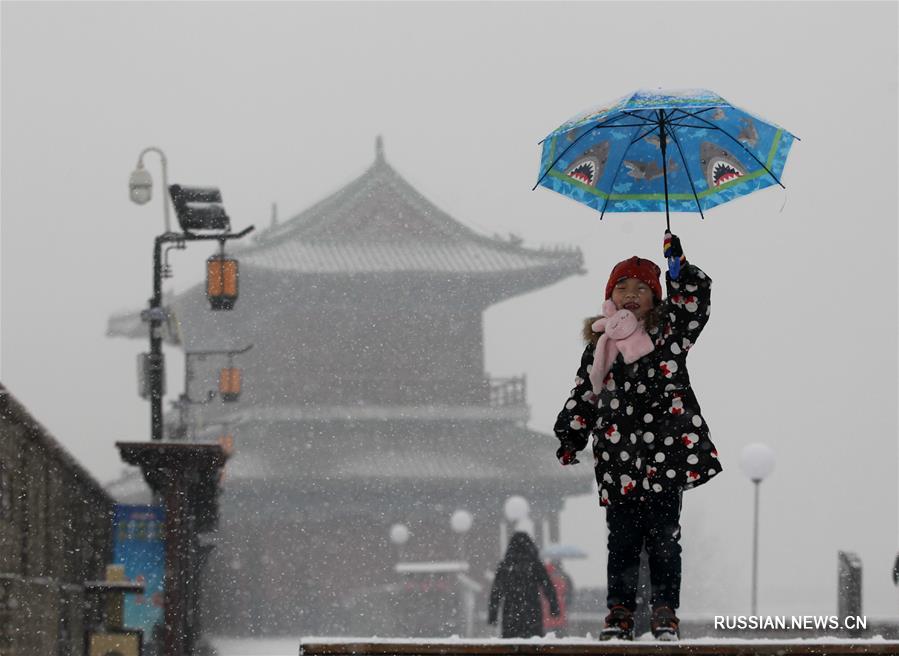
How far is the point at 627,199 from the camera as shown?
5.53 metres

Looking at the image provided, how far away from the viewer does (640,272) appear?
5.04 m

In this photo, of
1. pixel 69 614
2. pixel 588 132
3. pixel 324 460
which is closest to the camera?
pixel 588 132

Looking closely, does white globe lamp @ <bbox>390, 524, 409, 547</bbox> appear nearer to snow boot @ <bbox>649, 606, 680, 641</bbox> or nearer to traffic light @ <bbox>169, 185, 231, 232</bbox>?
traffic light @ <bbox>169, 185, 231, 232</bbox>

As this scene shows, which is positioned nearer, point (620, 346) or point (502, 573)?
point (620, 346)

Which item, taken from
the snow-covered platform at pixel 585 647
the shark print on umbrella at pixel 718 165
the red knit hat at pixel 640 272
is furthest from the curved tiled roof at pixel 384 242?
the snow-covered platform at pixel 585 647

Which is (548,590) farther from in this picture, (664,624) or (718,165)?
(664,624)

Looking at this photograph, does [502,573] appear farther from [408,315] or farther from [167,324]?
[408,315]

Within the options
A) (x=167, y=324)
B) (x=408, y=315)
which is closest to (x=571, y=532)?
(x=408, y=315)

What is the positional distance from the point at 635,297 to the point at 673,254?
0.19m

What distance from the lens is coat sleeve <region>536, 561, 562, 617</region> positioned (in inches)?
479

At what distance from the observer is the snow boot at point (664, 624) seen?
4.59 m

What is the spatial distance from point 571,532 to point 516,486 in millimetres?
77193

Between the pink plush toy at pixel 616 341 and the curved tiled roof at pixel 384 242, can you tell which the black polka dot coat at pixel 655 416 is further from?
the curved tiled roof at pixel 384 242

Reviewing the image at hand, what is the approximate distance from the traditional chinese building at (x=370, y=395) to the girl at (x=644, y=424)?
87.1 feet
